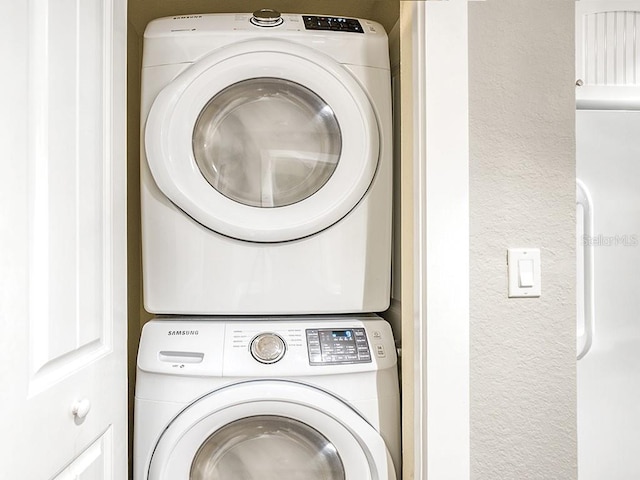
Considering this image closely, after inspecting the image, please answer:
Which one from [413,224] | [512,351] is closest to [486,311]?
[512,351]

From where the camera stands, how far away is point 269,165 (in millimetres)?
1383

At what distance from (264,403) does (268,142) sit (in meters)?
0.62

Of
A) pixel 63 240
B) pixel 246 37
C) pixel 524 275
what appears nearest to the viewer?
pixel 63 240

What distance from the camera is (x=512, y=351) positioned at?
119cm

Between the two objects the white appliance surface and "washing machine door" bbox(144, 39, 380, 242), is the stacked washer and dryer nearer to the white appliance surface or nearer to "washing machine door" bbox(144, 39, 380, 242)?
"washing machine door" bbox(144, 39, 380, 242)

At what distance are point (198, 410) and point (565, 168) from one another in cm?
97

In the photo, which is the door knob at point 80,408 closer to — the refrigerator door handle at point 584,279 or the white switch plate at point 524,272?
the white switch plate at point 524,272

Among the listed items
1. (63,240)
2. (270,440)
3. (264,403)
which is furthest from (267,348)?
(63,240)

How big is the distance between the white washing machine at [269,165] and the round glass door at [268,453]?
0.28m

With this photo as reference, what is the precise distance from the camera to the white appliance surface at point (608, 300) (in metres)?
1.37

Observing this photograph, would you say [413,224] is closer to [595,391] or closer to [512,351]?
[512,351]

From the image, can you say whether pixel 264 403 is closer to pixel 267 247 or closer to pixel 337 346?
pixel 337 346

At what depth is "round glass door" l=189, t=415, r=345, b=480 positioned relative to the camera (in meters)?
1.34

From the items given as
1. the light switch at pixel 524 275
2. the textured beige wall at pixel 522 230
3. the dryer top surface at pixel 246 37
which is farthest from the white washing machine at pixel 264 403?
the dryer top surface at pixel 246 37
